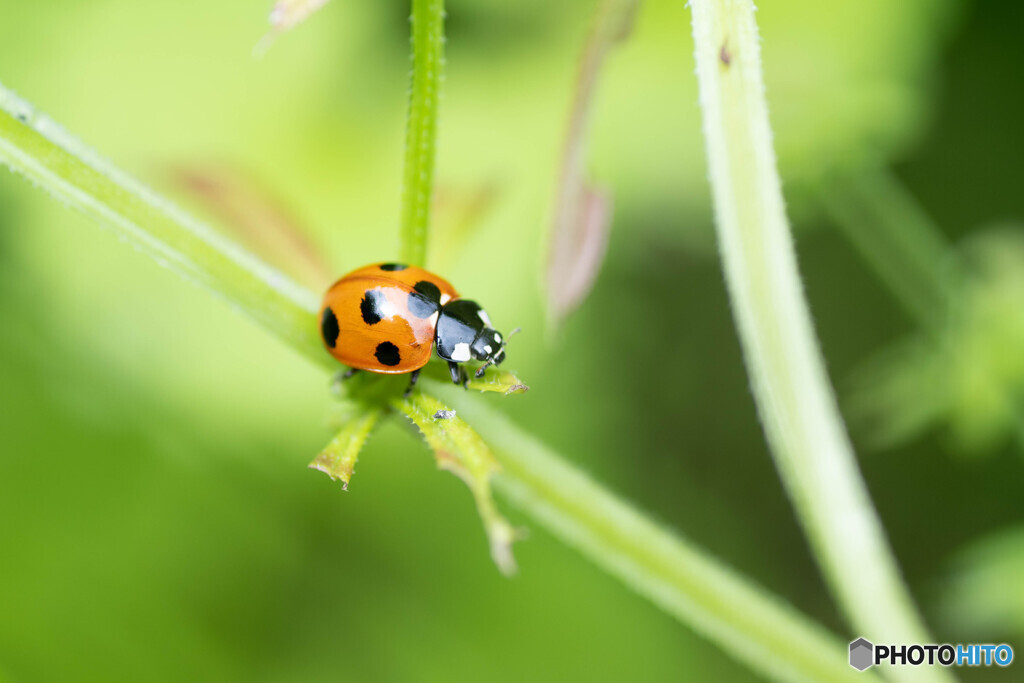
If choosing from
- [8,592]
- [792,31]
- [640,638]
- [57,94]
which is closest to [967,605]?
[640,638]

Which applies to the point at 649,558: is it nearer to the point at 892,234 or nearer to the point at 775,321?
the point at 775,321

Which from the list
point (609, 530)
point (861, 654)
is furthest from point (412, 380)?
point (861, 654)

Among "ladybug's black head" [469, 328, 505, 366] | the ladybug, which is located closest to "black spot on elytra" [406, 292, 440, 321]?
the ladybug

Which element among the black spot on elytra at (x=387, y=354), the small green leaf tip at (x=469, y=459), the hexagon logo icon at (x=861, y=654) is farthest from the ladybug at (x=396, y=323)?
the hexagon logo icon at (x=861, y=654)

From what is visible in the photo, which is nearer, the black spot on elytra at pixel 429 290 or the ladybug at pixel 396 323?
the ladybug at pixel 396 323

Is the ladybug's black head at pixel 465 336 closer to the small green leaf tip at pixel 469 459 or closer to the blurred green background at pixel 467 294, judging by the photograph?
the small green leaf tip at pixel 469 459

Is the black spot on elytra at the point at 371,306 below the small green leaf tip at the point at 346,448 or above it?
above

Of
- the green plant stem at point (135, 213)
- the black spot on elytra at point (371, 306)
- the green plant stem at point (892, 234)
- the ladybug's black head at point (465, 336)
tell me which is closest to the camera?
the green plant stem at point (135, 213)

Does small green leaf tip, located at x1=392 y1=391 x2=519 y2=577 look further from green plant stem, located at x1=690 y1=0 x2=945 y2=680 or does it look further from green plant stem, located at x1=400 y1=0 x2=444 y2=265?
green plant stem, located at x1=690 y1=0 x2=945 y2=680
